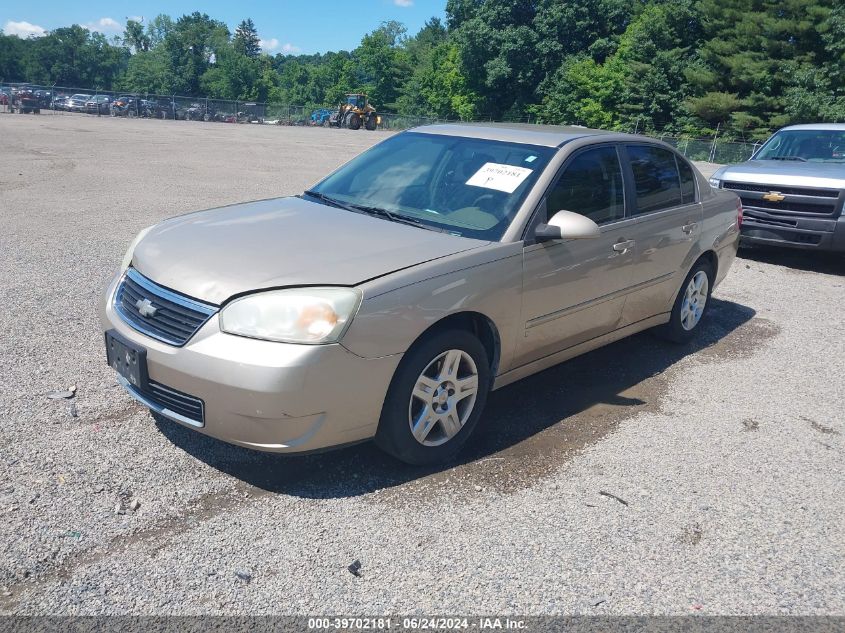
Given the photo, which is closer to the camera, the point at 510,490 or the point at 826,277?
the point at 510,490

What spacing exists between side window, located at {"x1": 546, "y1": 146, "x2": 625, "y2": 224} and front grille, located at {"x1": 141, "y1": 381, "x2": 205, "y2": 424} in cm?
222

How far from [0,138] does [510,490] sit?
2513 centimetres

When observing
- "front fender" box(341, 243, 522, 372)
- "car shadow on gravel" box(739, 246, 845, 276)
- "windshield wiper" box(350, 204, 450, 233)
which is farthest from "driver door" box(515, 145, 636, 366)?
"car shadow on gravel" box(739, 246, 845, 276)

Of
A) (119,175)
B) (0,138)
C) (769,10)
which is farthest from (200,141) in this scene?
(769,10)

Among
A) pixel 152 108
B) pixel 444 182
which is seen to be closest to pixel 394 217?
pixel 444 182

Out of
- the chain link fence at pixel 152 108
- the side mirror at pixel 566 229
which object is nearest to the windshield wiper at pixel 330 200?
the side mirror at pixel 566 229

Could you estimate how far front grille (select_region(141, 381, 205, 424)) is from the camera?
323cm

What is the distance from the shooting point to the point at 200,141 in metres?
28.4

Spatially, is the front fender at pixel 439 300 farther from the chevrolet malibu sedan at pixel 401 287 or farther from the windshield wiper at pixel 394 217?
the windshield wiper at pixel 394 217

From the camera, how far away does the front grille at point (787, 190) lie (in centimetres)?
888

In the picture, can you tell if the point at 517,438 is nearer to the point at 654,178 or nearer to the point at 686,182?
the point at 654,178

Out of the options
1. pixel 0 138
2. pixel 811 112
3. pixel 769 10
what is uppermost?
pixel 769 10

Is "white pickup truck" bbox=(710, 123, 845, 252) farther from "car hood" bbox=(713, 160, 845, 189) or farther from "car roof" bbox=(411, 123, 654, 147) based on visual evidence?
"car roof" bbox=(411, 123, 654, 147)

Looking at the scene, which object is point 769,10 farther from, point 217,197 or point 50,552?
point 50,552
